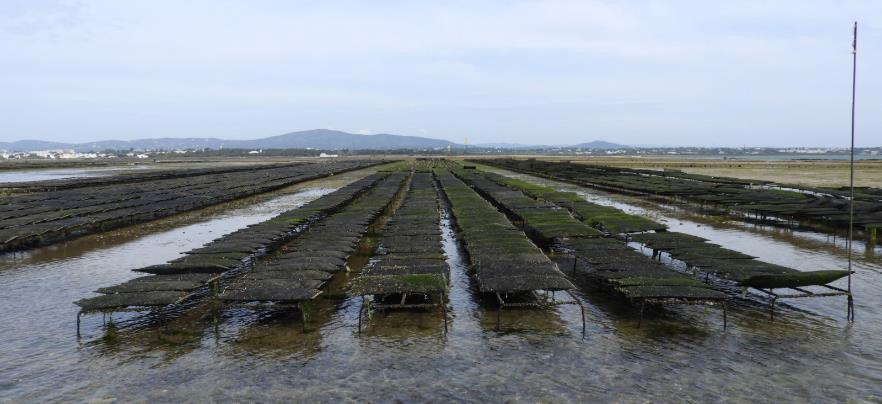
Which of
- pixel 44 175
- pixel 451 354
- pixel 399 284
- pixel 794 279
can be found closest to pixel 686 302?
pixel 794 279

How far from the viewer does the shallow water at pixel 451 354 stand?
1010cm

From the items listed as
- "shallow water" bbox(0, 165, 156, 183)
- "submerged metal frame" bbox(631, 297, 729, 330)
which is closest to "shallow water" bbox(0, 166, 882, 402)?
"submerged metal frame" bbox(631, 297, 729, 330)

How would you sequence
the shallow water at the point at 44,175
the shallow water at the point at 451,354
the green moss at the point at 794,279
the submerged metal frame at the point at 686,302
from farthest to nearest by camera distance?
the shallow water at the point at 44,175
the green moss at the point at 794,279
the submerged metal frame at the point at 686,302
the shallow water at the point at 451,354

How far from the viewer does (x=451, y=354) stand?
39.0ft

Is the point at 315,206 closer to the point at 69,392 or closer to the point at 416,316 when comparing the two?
the point at 416,316

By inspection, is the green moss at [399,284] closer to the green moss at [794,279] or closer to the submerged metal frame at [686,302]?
the submerged metal frame at [686,302]

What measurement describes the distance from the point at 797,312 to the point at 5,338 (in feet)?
69.7

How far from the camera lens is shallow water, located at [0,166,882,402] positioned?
1010 centimetres

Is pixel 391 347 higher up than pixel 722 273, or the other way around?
pixel 722 273

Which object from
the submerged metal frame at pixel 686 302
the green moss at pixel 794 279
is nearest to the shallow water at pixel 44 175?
the submerged metal frame at pixel 686 302

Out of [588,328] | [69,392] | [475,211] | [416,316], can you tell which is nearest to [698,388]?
[588,328]

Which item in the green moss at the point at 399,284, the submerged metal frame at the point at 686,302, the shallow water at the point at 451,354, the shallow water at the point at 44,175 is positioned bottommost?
the shallow water at the point at 451,354

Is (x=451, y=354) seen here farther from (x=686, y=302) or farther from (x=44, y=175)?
(x=44, y=175)

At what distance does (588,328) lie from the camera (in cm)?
1343
